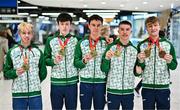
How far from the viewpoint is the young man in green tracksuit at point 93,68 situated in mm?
4695

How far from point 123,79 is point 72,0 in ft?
57.3

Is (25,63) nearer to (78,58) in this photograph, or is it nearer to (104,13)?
(78,58)

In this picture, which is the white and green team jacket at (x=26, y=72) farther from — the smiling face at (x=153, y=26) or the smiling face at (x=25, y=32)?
the smiling face at (x=153, y=26)

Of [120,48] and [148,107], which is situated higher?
[120,48]

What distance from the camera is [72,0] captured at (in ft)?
70.8

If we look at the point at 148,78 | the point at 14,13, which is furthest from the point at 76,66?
the point at 14,13

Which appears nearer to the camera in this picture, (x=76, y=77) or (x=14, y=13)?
(x=76, y=77)

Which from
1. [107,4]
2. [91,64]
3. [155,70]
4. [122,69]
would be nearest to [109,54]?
[122,69]

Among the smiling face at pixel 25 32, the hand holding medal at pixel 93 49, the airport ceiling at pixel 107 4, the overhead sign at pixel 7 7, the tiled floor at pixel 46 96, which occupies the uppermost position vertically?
the airport ceiling at pixel 107 4

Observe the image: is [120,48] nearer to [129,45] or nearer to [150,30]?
[129,45]

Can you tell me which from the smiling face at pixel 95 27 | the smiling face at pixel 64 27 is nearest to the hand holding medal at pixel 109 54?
the smiling face at pixel 95 27

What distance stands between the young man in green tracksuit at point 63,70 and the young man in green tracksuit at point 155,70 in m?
0.89

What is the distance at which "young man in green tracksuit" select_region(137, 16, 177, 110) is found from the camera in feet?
14.9

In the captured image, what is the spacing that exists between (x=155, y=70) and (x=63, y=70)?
117 cm
